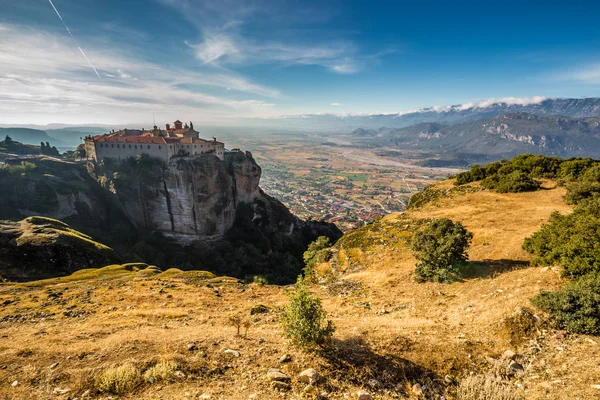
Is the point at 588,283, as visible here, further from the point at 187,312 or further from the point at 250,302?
the point at 187,312

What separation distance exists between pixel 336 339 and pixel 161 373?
795 centimetres

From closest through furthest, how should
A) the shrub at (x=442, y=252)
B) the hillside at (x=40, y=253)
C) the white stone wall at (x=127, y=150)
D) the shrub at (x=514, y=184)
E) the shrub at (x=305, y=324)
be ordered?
1. the shrub at (x=305, y=324)
2. the shrub at (x=442, y=252)
3. the hillside at (x=40, y=253)
4. the shrub at (x=514, y=184)
5. the white stone wall at (x=127, y=150)

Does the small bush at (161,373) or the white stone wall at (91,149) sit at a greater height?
the white stone wall at (91,149)

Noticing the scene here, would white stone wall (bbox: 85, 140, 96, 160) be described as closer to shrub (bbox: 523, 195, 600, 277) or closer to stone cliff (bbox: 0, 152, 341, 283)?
stone cliff (bbox: 0, 152, 341, 283)

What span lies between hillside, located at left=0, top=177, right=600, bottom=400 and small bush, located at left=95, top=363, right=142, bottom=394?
0.11m

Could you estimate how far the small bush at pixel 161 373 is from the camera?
10523mm

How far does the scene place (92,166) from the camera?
91.3m

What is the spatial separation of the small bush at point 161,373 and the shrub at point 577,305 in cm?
1686

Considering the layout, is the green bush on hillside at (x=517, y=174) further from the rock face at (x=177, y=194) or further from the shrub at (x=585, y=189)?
the rock face at (x=177, y=194)

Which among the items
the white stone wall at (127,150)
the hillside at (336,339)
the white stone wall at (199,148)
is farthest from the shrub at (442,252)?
the white stone wall at (127,150)

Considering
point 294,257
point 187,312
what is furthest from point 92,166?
point 187,312

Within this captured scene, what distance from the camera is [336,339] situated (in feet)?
Result: 43.7

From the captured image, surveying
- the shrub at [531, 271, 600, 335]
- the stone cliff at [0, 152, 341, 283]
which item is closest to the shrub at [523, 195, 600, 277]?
the shrub at [531, 271, 600, 335]

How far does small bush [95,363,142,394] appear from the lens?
10.1 meters
